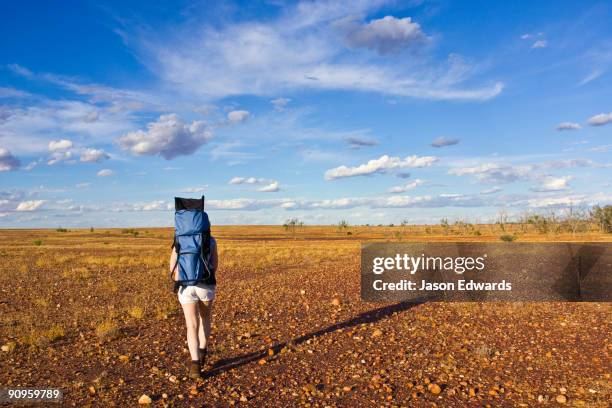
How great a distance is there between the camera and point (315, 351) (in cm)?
868

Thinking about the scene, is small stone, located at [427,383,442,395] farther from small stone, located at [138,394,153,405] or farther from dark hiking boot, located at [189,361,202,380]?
small stone, located at [138,394,153,405]

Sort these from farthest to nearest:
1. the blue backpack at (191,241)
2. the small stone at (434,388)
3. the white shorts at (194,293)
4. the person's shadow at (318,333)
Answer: the person's shadow at (318,333) < the white shorts at (194,293) < the blue backpack at (191,241) < the small stone at (434,388)

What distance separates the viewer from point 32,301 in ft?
47.8

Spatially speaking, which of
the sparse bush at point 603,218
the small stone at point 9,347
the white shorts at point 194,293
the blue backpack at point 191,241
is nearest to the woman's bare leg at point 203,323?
the white shorts at point 194,293

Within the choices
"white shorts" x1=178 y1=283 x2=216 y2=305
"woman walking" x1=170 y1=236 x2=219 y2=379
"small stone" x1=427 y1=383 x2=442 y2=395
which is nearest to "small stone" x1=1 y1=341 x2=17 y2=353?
"woman walking" x1=170 y1=236 x2=219 y2=379

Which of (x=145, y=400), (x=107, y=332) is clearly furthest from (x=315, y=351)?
(x=107, y=332)

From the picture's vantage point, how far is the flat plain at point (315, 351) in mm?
6664

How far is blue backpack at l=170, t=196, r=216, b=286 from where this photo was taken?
678 centimetres

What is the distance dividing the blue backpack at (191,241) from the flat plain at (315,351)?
1526 mm

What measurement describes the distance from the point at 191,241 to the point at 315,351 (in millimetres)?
3222

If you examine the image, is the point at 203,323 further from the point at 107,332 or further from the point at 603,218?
the point at 603,218

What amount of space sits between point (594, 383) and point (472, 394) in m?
1.84

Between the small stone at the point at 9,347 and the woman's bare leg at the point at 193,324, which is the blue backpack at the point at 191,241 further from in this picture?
the small stone at the point at 9,347

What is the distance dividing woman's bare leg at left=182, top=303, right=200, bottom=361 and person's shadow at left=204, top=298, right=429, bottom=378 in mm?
544
